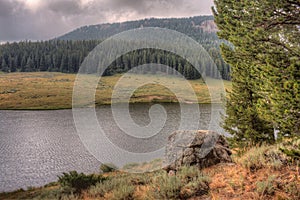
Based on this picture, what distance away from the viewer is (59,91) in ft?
322

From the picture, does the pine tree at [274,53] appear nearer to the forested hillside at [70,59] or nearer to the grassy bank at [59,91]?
the grassy bank at [59,91]

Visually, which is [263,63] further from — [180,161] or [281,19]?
[180,161]

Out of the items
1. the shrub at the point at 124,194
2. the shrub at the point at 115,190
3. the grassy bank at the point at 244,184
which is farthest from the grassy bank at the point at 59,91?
the grassy bank at the point at 244,184

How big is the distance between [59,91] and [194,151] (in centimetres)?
9457

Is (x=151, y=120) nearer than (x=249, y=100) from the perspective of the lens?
No

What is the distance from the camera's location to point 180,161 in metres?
11.7

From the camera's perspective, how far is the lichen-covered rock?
11.6m

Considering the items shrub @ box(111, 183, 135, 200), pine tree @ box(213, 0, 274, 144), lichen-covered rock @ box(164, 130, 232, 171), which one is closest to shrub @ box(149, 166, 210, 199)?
shrub @ box(111, 183, 135, 200)

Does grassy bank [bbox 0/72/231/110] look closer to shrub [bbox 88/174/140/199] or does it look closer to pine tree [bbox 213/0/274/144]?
pine tree [bbox 213/0/274/144]

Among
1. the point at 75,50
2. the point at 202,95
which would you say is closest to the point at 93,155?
the point at 202,95

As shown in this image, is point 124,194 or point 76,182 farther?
point 76,182

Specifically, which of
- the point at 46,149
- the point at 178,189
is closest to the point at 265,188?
the point at 178,189

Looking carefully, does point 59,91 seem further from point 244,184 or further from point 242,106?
Answer: point 244,184

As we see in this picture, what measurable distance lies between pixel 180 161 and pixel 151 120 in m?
43.1
